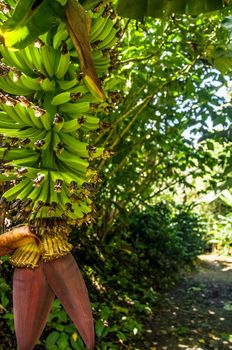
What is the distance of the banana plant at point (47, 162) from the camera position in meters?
0.55

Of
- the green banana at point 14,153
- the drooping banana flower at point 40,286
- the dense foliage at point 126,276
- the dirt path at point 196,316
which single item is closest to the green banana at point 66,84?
the green banana at point 14,153

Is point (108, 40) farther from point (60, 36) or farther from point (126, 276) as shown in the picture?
point (126, 276)

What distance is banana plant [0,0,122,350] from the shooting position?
549 millimetres

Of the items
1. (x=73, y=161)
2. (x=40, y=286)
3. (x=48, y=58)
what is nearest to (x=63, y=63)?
(x=48, y=58)

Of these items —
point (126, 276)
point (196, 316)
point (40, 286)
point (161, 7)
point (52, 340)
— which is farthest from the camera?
point (126, 276)

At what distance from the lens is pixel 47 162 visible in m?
0.64

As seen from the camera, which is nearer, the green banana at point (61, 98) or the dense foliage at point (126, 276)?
the green banana at point (61, 98)

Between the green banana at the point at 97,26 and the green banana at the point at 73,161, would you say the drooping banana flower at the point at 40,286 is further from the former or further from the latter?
the green banana at the point at 97,26

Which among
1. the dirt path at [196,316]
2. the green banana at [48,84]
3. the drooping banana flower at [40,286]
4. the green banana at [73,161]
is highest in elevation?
the green banana at [48,84]

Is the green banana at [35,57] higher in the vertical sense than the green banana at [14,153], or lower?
higher

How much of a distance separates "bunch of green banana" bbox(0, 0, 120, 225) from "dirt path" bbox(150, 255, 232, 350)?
8.34 ft

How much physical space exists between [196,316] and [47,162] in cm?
355

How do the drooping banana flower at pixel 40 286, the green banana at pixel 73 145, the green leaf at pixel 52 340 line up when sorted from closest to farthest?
the drooping banana flower at pixel 40 286 < the green banana at pixel 73 145 < the green leaf at pixel 52 340

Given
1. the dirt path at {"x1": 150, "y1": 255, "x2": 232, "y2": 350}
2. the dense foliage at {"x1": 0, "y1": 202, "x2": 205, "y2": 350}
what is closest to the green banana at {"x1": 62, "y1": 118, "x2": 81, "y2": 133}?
the dense foliage at {"x1": 0, "y1": 202, "x2": 205, "y2": 350}
